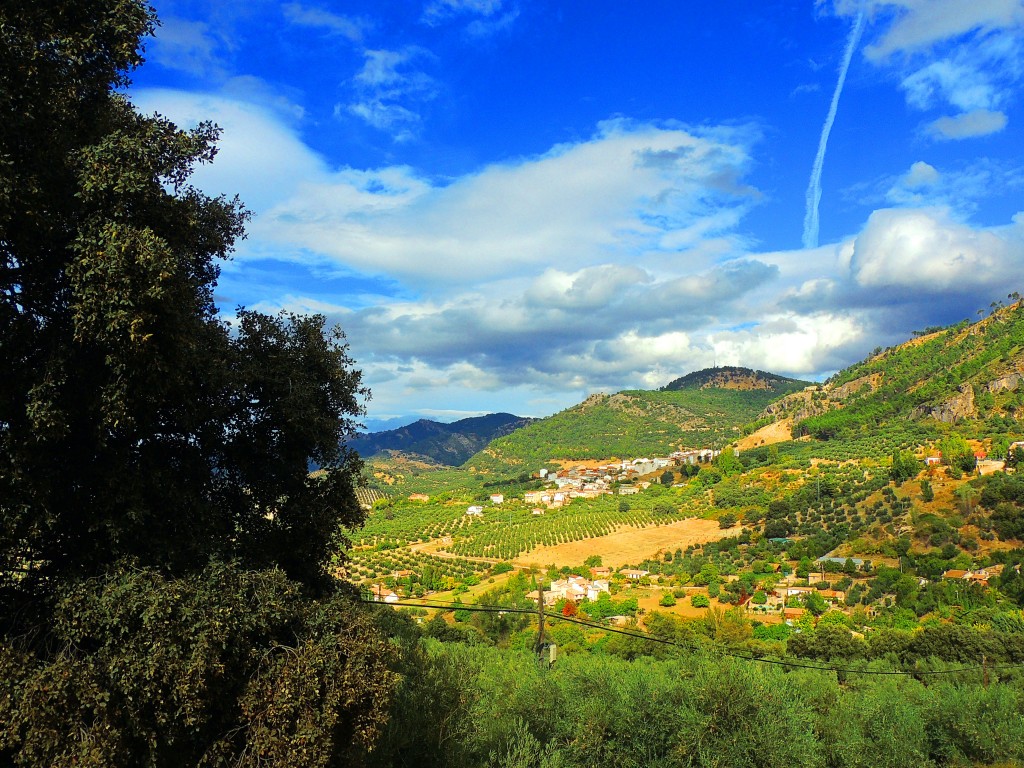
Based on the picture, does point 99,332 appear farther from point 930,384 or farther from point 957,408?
point 930,384

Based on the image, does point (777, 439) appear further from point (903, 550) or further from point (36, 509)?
point (36, 509)

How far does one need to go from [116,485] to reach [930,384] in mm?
128325

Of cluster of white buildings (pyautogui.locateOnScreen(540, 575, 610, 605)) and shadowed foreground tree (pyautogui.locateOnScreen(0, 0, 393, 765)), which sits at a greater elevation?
shadowed foreground tree (pyautogui.locateOnScreen(0, 0, 393, 765))

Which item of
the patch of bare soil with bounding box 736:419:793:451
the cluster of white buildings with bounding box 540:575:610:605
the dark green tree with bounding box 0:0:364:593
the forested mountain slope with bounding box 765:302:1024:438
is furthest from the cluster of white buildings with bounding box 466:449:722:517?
the dark green tree with bounding box 0:0:364:593

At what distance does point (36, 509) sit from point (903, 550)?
6217 cm

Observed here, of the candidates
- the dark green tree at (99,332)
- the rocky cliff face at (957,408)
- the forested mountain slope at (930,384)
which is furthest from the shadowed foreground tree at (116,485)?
the rocky cliff face at (957,408)

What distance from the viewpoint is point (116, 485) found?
19.1 feet

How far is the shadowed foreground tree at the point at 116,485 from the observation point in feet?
16.9

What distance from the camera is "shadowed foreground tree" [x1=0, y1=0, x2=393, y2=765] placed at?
5.16 meters

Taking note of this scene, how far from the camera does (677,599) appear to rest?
1946 inches

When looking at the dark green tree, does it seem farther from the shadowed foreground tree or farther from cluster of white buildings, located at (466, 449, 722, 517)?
cluster of white buildings, located at (466, 449, 722, 517)

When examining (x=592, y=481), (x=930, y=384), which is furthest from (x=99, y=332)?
(x=930, y=384)

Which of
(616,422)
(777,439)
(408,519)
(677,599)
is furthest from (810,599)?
(616,422)

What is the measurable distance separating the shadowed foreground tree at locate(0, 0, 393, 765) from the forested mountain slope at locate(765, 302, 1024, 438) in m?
106
